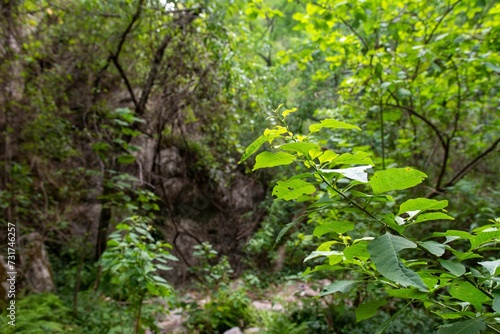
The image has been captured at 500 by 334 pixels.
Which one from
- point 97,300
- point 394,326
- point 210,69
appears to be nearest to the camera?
point 394,326

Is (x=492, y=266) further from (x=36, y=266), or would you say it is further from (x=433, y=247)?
(x=36, y=266)

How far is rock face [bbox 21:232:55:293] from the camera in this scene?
4273 millimetres

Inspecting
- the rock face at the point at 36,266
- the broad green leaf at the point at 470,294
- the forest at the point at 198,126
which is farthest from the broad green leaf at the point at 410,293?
the rock face at the point at 36,266

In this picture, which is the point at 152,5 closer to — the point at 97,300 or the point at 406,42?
the point at 406,42

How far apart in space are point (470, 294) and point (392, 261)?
0.69 ft

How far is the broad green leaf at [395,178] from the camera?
623mm

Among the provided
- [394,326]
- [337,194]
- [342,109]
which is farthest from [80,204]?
[337,194]

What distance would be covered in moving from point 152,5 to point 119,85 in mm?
2039

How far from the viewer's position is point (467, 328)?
559 mm

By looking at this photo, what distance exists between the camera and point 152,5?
3.52 metres

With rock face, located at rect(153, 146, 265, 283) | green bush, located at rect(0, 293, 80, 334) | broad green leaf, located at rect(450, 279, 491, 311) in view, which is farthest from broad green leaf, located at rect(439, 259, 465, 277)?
rock face, located at rect(153, 146, 265, 283)

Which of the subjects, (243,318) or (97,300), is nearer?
(97,300)

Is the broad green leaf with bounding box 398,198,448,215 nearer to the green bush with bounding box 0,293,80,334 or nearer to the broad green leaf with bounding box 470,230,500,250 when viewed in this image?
the broad green leaf with bounding box 470,230,500,250

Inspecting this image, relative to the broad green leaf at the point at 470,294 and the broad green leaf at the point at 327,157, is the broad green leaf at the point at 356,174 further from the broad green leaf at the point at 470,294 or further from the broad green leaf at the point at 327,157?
the broad green leaf at the point at 470,294
